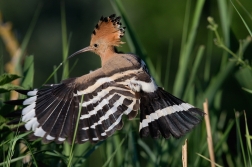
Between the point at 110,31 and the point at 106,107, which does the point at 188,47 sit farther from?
the point at 106,107

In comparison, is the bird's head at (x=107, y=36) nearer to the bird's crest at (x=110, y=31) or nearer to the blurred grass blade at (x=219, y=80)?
the bird's crest at (x=110, y=31)

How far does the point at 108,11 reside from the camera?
745cm

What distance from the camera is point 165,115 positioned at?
2211mm

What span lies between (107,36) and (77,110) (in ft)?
1.67

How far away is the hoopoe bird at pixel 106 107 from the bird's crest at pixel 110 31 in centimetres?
17

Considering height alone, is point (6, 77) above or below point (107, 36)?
below

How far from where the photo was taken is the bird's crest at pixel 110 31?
7.97ft

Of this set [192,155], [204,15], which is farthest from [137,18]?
[192,155]

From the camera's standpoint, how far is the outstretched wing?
1949mm

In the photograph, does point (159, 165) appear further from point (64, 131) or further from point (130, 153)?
point (64, 131)

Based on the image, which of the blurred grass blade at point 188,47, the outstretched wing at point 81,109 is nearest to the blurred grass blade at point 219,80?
the blurred grass blade at point 188,47

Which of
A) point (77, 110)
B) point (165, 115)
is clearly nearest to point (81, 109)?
point (77, 110)

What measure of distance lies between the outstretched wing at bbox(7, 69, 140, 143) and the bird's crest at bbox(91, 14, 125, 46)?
1.13ft

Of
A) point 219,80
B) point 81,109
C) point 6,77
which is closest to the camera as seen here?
point 6,77
